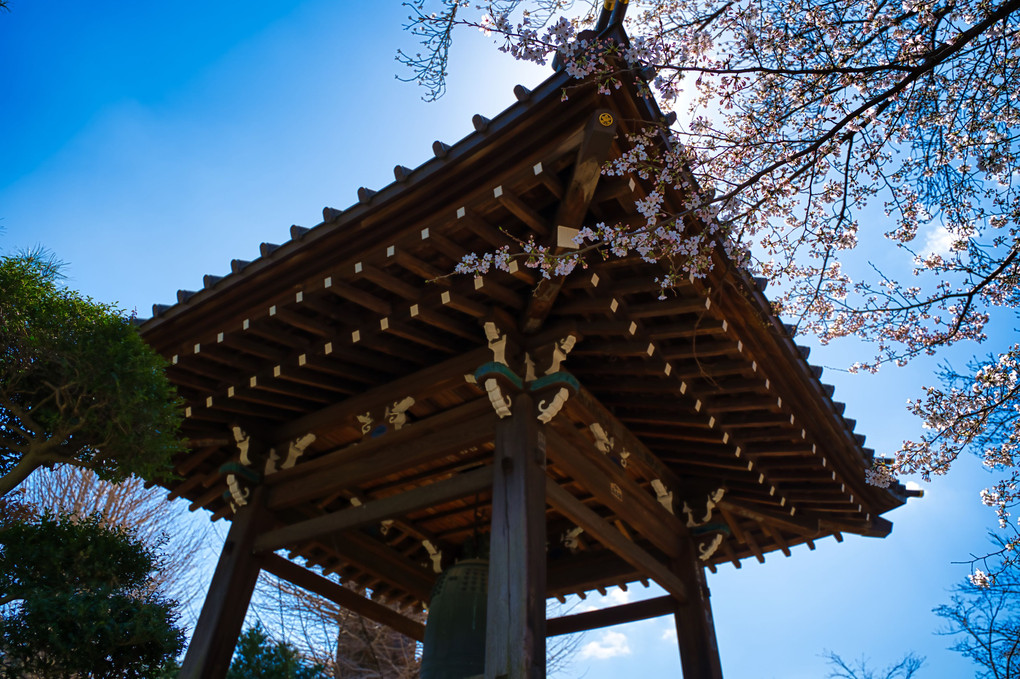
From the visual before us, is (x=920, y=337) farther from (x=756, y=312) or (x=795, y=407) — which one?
(x=795, y=407)

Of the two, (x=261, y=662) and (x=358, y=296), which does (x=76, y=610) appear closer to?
(x=261, y=662)

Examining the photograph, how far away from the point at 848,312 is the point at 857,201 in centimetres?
79

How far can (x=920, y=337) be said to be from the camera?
3.97m

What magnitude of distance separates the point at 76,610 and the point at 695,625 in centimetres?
420

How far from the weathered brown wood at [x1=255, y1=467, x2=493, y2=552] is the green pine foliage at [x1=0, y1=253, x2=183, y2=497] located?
1.52m

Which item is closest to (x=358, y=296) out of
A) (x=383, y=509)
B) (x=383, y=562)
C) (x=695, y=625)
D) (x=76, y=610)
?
(x=383, y=509)

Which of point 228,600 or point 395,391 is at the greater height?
point 395,391

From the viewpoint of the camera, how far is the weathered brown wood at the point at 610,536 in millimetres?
4574

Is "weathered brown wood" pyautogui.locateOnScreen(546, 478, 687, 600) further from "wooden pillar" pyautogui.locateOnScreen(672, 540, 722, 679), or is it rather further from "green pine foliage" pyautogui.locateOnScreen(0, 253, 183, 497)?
"green pine foliage" pyautogui.locateOnScreen(0, 253, 183, 497)

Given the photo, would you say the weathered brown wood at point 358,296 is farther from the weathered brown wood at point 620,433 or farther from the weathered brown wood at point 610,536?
the weathered brown wood at point 610,536

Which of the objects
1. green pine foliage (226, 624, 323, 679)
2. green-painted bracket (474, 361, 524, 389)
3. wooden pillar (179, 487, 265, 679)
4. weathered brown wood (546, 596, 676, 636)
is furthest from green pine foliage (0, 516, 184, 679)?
weathered brown wood (546, 596, 676, 636)

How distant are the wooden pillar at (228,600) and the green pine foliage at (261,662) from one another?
129 mm

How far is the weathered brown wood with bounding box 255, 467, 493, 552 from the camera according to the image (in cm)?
457

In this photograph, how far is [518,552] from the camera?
3932mm
